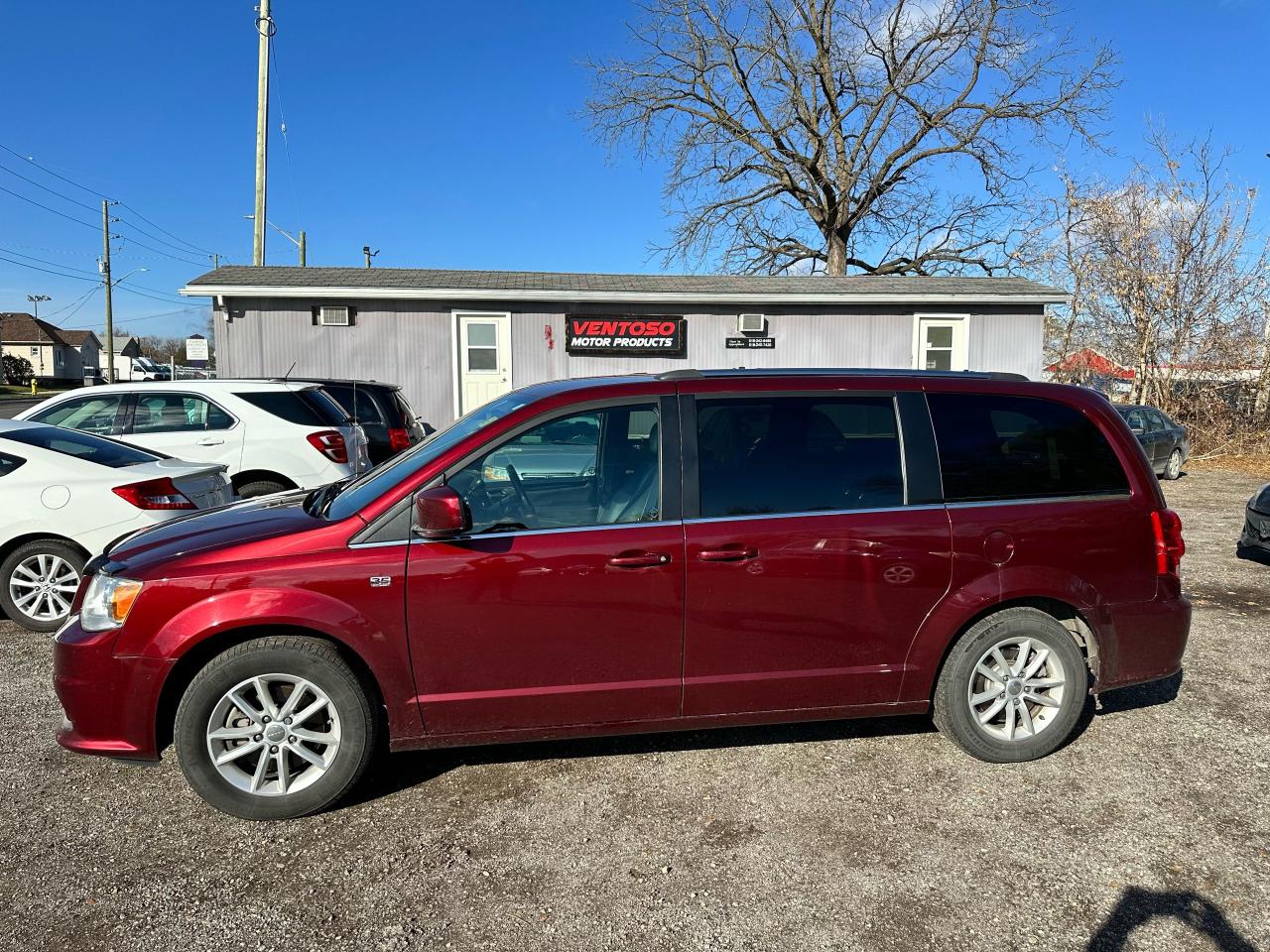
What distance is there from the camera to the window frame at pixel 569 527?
3.17 m

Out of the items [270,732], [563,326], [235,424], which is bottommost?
[270,732]

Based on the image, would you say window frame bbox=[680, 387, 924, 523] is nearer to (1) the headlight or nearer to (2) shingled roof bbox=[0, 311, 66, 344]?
(1) the headlight

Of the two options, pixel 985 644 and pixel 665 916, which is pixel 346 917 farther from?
pixel 985 644

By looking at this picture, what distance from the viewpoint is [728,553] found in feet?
10.8

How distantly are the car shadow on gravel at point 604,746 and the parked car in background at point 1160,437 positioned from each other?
1230 cm

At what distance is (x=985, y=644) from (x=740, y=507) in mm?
1247

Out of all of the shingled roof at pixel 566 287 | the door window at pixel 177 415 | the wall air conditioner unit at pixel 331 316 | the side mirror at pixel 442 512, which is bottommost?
the side mirror at pixel 442 512

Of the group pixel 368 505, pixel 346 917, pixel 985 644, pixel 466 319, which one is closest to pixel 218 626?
pixel 368 505

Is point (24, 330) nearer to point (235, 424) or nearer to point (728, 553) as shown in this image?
point (235, 424)

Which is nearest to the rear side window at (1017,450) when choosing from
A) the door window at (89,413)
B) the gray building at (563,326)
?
the door window at (89,413)

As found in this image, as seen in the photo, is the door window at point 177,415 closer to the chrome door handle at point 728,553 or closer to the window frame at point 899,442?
the window frame at point 899,442

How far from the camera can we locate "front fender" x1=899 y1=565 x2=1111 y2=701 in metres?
3.51

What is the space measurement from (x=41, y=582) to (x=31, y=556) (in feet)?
0.60

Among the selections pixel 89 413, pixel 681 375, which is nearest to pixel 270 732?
pixel 681 375
